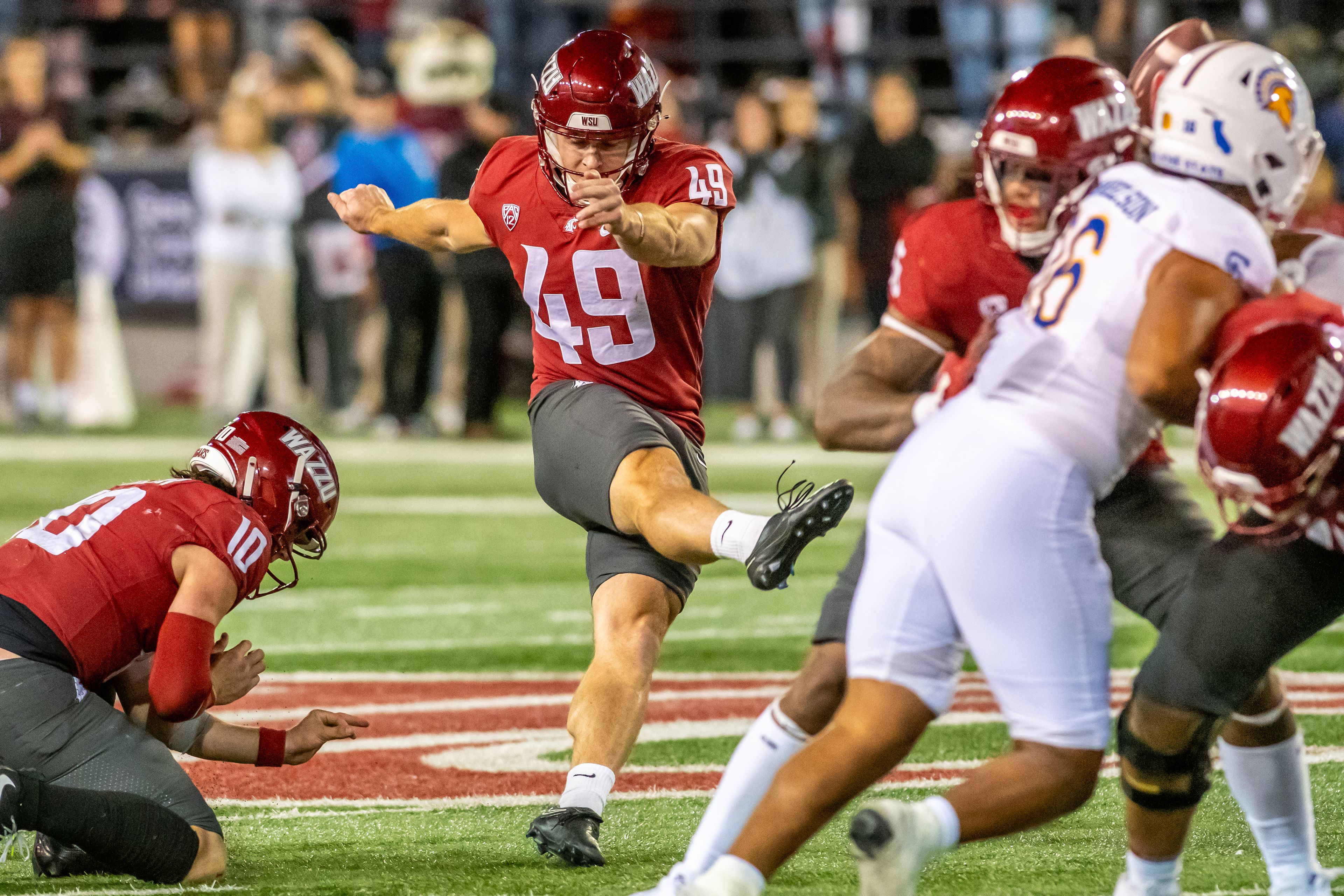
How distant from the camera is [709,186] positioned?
4.54 metres

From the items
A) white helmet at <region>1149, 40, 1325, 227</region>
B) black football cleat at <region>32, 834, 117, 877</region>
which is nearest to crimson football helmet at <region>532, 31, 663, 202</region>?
white helmet at <region>1149, 40, 1325, 227</region>

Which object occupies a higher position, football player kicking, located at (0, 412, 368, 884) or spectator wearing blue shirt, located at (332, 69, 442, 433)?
football player kicking, located at (0, 412, 368, 884)

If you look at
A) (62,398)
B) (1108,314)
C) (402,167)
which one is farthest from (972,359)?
(62,398)

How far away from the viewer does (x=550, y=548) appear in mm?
8867

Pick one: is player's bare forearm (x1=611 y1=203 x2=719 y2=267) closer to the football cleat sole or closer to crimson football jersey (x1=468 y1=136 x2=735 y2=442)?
crimson football jersey (x1=468 y1=136 x2=735 y2=442)

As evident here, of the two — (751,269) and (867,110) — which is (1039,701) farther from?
(867,110)

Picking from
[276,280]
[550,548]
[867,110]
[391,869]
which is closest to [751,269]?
[867,110]

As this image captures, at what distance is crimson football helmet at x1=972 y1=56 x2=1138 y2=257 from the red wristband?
1.81m

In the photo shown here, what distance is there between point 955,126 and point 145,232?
21.1 feet

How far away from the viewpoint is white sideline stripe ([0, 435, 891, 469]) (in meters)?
11.5

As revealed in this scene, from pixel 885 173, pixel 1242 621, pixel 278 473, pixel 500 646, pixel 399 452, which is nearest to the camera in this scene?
pixel 1242 621

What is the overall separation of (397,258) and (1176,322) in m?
9.76

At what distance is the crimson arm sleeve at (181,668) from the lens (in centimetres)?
364

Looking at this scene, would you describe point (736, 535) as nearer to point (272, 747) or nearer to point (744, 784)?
point (744, 784)
